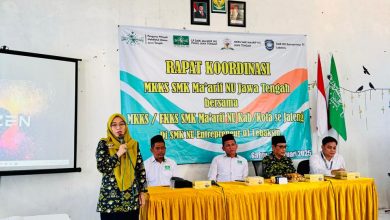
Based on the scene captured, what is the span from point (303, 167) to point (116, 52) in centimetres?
225

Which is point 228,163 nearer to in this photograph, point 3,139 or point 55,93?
point 55,93

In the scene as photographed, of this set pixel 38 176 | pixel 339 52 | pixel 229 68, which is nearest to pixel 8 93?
pixel 38 176

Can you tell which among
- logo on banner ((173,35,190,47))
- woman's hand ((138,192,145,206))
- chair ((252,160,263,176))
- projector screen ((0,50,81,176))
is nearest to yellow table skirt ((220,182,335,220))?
woman's hand ((138,192,145,206))

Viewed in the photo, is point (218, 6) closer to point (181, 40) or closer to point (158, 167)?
point (181, 40)

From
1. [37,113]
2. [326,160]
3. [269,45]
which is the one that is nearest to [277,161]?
[326,160]

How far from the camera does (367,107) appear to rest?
4777 mm

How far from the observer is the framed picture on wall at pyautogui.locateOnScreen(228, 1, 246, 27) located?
430 centimetres

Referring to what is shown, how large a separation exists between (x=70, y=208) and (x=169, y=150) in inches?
43.2


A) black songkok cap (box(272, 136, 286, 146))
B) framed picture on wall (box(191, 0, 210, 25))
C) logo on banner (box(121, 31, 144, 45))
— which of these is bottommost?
black songkok cap (box(272, 136, 286, 146))

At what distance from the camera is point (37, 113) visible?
3.35 m

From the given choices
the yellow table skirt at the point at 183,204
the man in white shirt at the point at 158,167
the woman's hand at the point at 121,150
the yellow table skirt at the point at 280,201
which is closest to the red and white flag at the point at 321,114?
the yellow table skirt at the point at 280,201

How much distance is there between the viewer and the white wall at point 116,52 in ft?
11.5

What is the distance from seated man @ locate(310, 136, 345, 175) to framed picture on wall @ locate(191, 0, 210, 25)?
1.80 metres

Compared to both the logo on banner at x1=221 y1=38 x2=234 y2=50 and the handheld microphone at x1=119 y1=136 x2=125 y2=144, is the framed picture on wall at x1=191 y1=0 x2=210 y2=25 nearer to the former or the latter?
the logo on banner at x1=221 y1=38 x2=234 y2=50
